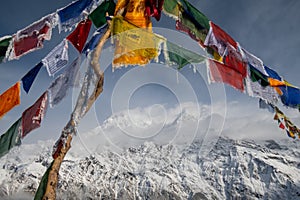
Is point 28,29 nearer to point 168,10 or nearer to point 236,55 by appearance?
point 168,10

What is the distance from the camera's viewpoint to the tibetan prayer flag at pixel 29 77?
22.0 feet

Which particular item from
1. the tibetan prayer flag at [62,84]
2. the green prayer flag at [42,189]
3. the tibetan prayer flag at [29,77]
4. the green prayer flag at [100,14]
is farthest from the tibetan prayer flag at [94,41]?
the green prayer flag at [42,189]

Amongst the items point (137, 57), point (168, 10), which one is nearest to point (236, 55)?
point (168, 10)

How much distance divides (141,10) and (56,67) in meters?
2.01

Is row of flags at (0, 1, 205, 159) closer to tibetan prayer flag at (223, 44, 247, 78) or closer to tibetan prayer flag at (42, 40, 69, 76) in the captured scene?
tibetan prayer flag at (42, 40, 69, 76)

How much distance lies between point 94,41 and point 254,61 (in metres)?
3.73

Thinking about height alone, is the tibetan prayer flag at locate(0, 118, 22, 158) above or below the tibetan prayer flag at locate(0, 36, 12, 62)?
below

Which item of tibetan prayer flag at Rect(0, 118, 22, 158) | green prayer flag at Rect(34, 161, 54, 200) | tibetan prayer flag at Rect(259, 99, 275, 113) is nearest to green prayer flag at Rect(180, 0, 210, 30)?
tibetan prayer flag at Rect(259, 99, 275, 113)

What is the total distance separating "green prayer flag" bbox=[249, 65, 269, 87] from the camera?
8008 mm

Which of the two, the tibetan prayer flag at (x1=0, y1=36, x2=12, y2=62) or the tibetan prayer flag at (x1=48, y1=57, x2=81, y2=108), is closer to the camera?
the tibetan prayer flag at (x1=48, y1=57, x2=81, y2=108)

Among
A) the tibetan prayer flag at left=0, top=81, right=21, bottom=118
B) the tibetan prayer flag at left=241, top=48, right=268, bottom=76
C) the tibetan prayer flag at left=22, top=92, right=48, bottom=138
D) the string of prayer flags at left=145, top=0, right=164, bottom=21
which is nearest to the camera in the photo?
the tibetan prayer flag at left=22, top=92, right=48, bottom=138

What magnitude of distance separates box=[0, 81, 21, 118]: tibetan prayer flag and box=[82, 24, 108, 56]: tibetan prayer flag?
5.02ft

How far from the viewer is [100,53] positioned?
6492mm

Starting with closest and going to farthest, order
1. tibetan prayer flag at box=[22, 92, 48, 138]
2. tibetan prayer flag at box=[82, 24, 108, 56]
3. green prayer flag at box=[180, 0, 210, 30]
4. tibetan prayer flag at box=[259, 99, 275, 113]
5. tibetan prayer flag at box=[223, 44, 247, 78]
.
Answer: tibetan prayer flag at box=[22, 92, 48, 138], tibetan prayer flag at box=[82, 24, 108, 56], green prayer flag at box=[180, 0, 210, 30], tibetan prayer flag at box=[223, 44, 247, 78], tibetan prayer flag at box=[259, 99, 275, 113]
